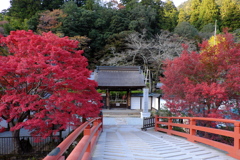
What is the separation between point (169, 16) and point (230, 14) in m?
10.7

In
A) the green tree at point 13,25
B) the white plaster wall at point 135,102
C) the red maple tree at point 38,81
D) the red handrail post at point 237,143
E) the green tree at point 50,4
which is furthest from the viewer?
the green tree at point 50,4

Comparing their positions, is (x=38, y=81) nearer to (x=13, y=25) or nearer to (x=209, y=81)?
(x=209, y=81)

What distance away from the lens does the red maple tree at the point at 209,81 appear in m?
5.54

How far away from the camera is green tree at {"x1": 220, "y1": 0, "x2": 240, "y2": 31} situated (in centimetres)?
2994

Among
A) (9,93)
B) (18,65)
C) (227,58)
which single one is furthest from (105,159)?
(227,58)

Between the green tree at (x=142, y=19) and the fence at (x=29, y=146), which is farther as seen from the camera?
the green tree at (x=142, y=19)

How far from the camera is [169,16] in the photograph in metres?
32.2

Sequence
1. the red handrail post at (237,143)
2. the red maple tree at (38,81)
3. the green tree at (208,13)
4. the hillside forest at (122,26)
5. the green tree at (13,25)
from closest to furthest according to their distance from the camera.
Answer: the red handrail post at (237,143), the red maple tree at (38,81), the green tree at (13,25), the hillside forest at (122,26), the green tree at (208,13)

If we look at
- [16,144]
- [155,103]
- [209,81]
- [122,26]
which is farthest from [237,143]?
[122,26]

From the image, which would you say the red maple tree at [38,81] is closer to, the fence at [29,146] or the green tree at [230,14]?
the fence at [29,146]

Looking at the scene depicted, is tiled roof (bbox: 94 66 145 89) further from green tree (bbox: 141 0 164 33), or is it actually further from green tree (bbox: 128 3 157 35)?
green tree (bbox: 141 0 164 33)

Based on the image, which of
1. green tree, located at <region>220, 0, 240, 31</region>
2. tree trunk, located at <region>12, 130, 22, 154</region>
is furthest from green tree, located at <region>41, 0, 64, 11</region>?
green tree, located at <region>220, 0, 240, 31</region>

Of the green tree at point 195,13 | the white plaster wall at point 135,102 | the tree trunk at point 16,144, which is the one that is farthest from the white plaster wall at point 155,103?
the green tree at point 195,13

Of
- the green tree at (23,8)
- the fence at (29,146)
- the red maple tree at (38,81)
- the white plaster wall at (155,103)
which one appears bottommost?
the fence at (29,146)
